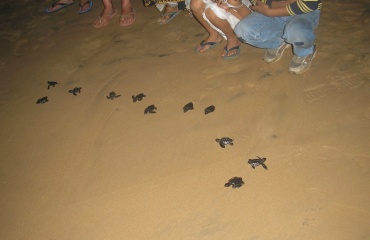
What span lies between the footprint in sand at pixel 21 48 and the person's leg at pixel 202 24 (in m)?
2.91

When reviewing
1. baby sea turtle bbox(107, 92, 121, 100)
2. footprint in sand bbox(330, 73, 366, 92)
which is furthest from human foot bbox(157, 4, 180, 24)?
footprint in sand bbox(330, 73, 366, 92)

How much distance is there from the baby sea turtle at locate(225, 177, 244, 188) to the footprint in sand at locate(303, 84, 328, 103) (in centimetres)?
103

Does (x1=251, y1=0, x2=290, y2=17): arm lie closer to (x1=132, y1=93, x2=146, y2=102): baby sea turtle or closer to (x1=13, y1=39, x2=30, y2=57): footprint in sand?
(x1=132, y1=93, x2=146, y2=102): baby sea turtle

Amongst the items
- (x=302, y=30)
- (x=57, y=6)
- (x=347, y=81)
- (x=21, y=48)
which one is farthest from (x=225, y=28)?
(x=57, y=6)

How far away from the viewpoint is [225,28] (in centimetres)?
291

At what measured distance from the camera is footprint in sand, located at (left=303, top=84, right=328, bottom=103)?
7.89 feet

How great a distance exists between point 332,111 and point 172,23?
8.51 ft

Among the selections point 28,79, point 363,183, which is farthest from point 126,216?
point 28,79

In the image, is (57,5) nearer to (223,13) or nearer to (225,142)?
(223,13)

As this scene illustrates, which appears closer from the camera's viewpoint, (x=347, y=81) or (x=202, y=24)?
(x=347, y=81)

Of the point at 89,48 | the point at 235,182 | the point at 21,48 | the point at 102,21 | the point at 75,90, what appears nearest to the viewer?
the point at 235,182

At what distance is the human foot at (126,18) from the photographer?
405cm

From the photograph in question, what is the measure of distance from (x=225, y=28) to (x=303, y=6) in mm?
859

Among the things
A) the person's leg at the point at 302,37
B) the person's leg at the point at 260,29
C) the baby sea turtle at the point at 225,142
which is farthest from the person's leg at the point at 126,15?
the baby sea turtle at the point at 225,142
